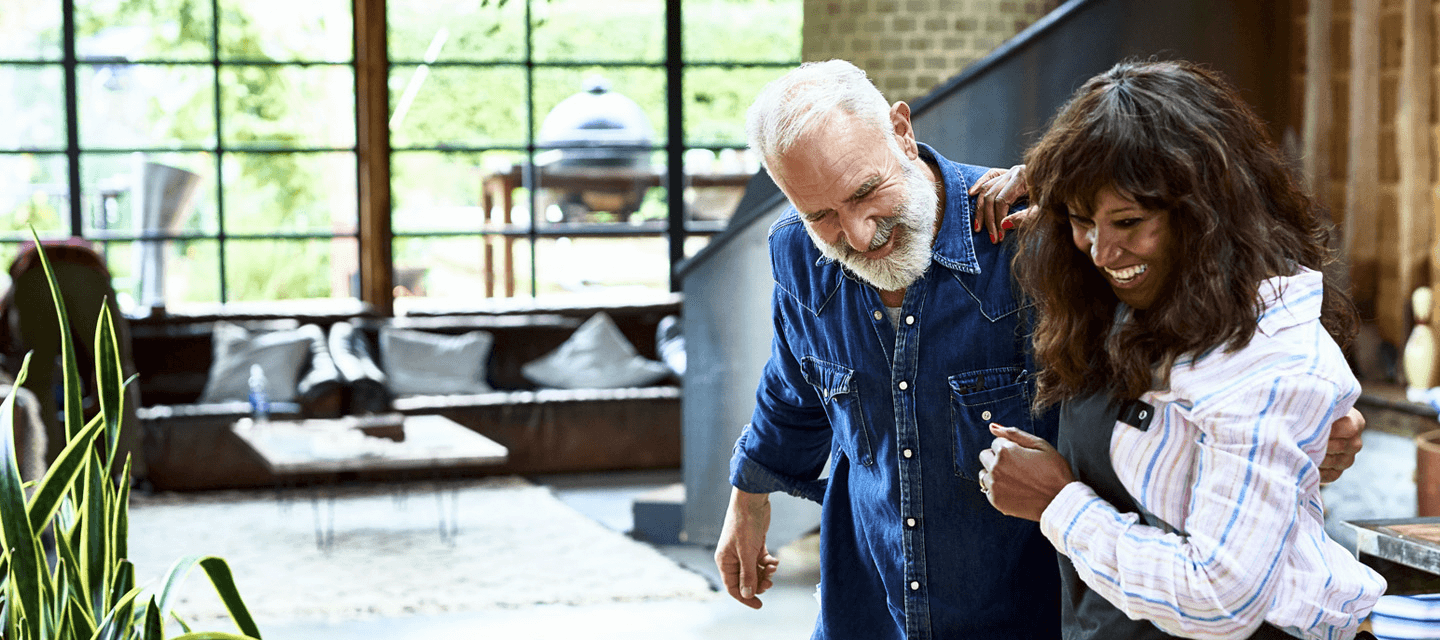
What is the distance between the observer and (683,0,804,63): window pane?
9.56 metres

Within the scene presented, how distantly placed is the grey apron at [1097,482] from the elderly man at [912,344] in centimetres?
25

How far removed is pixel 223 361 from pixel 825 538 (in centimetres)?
671

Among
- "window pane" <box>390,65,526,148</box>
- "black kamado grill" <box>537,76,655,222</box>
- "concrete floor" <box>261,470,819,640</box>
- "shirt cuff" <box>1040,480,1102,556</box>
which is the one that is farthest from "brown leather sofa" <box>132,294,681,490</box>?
"shirt cuff" <box>1040,480,1102,556</box>

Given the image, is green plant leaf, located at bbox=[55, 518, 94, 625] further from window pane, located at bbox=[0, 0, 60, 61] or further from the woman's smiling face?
window pane, located at bbox=[0, 0, 60, 61]

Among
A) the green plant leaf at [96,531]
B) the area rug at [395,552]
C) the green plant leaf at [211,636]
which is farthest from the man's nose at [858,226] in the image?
the area rug at [395,552]

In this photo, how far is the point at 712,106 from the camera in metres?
9.60

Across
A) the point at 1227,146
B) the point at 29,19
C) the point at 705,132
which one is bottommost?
the point at 1227,146

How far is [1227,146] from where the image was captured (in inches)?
46.5

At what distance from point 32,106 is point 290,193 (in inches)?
63.8

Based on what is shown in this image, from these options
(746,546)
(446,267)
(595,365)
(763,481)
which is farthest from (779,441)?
(446,267)

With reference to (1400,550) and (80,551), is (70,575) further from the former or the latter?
(1400,550)

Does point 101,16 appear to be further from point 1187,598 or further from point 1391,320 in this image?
point 1187,598

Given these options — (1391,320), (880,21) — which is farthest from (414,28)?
(1391,320)

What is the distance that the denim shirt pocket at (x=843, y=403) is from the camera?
1790 millimetres
